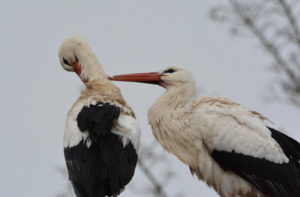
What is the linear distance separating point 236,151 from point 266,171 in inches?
16.2

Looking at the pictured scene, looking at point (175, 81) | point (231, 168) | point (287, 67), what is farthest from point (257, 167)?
point (287, 67)

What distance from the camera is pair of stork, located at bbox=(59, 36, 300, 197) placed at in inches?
338

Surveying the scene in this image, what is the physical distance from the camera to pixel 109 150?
27.9 feet

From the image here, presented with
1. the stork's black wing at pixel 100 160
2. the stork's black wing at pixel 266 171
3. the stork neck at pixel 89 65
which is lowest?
the stork's black wing at pixel 266 171

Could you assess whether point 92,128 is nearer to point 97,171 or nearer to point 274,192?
point 97,171

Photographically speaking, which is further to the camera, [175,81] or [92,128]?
[175,81]

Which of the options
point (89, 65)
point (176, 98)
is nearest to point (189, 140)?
point (176, 98)

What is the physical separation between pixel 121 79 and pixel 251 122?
178cm

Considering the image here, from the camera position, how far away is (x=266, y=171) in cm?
938

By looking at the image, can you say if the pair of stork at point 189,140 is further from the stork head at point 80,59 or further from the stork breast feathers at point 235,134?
the stork head at point 80,59

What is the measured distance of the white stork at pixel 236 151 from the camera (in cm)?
931

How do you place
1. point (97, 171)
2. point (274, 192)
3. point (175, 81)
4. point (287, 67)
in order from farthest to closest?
point (287, 67)
point (175, 81)
point (274, 192)
point (97, 171)

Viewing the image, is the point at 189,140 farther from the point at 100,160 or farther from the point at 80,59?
the point at 80,59

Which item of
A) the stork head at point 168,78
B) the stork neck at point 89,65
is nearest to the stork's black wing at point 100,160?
Answer: the stork head at point 168,78
